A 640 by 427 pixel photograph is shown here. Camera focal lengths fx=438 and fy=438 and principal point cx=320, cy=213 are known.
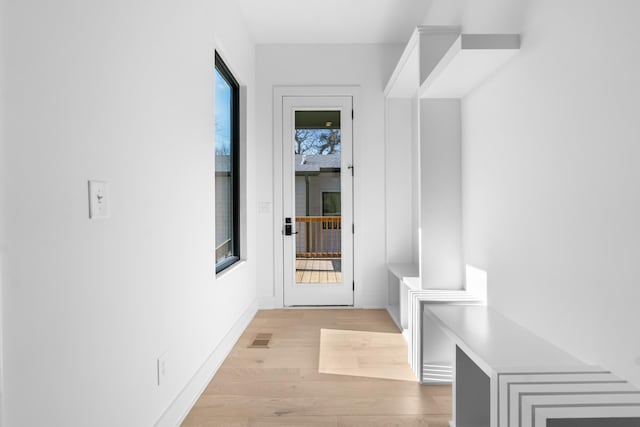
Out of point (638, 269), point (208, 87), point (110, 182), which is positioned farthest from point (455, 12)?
point (110, 182)

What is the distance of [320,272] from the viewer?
4.64 meters

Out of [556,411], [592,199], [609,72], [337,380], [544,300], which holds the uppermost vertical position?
[609,72]

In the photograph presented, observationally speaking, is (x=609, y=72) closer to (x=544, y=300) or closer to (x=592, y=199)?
(x=592, y=199)

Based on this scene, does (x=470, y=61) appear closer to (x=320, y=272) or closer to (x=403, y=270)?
(x=403, y=270)

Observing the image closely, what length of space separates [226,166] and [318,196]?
1.19m

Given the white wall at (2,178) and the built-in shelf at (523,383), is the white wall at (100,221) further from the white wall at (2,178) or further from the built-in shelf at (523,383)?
the built-in shelf at (523,383)

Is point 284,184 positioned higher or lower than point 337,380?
higher

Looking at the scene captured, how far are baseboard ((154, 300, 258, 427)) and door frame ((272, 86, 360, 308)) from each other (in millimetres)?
925

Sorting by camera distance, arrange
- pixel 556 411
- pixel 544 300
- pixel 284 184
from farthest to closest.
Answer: pixel 284 184 < pixel 544 300 < pixel 556 411

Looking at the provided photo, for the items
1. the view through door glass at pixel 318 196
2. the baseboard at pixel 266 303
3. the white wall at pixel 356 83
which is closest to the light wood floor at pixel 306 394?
the baseboard at pixel 266 303

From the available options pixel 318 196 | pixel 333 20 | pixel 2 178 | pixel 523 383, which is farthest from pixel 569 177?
pixel 318 196

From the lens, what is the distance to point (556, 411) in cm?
118

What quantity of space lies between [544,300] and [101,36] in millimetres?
1927

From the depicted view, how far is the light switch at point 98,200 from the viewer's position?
4.41 ft
